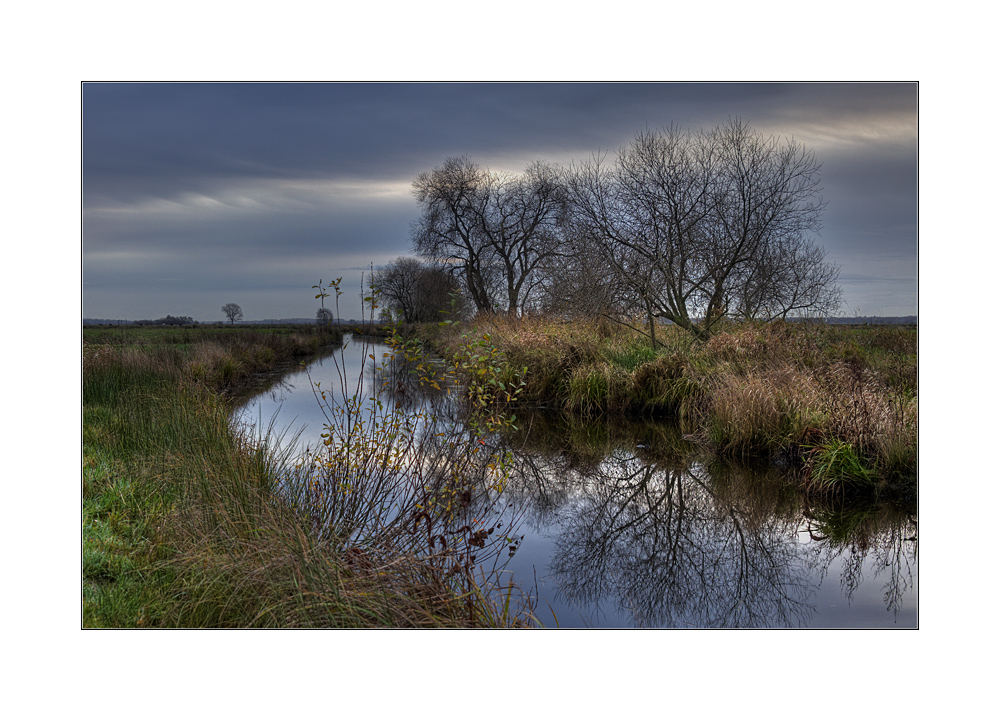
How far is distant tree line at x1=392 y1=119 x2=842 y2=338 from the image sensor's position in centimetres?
1012

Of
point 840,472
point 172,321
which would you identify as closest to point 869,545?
point 840,472

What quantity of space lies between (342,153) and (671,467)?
500cm

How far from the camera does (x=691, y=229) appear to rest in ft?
37.9

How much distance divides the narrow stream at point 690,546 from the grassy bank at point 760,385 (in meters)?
0.47

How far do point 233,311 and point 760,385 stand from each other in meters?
6.02

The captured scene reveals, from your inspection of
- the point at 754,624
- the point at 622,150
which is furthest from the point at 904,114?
the point at 622,150

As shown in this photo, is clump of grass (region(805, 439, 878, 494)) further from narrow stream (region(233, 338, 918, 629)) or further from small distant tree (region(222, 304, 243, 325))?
small distant tree (region(222, 304, 243, 325))

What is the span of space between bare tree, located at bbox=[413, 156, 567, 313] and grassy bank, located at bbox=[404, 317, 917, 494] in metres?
0.72

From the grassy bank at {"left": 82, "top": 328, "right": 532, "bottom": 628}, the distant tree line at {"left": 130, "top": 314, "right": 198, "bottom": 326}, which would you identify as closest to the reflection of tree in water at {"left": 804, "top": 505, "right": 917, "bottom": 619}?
the grassy bank at {"left": 82, "top": 328, "right": 532, "bottom": 628}

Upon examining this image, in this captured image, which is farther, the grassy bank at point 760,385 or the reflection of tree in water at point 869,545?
the grassy bank at point 760,385

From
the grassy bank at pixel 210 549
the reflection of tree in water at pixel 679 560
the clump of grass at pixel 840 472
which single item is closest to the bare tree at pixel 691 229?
the clump of grass at pixel 840 472

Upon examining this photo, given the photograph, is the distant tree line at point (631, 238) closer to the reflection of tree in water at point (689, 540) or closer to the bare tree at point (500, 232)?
the bare tree at point (500, 232)

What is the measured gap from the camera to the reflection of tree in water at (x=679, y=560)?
4.03m
